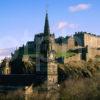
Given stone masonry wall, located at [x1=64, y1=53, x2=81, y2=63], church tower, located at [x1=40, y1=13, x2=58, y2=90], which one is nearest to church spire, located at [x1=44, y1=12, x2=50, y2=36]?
church tower, located at [x1=40, y1=13, x2=58, y2=90]

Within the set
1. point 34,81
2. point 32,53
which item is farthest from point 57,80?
point 32,53

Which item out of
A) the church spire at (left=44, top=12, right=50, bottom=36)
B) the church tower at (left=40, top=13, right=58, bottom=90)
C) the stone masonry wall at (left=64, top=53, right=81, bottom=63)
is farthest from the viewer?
the stone masonry wall at (left=64, top=53, right=81, bottom=63)

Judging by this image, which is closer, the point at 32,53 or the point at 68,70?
the point at 68,70

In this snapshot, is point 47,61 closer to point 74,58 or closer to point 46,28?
point 46,28

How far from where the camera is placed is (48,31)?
73.1m

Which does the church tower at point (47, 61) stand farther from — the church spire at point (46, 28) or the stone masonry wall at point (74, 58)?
the stone masonry wall at point (74, 58)

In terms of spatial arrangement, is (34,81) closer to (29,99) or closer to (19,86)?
(19,86)

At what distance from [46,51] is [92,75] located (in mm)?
16763

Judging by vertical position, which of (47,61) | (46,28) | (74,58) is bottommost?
(74,58)

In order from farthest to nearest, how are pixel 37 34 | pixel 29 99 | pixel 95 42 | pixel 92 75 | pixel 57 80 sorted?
pixel 95 42
pixel 37 34
pixel 92 75
pixel 57 80
pixel 29 99

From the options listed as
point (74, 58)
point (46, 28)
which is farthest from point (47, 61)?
point (74, 58)

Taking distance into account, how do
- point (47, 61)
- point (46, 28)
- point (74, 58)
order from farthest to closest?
point (74, 58) → point (46, 28) → point (47, 61)

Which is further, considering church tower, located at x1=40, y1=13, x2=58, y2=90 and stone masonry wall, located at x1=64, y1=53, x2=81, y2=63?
stone masonry wall, located at x1=64, y1=53, x2=81, y2=63

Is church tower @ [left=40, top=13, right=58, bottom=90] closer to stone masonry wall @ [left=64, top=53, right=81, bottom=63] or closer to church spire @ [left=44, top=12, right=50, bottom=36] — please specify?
church spire @ [left=44, top=12, right=50, bottom=36]
